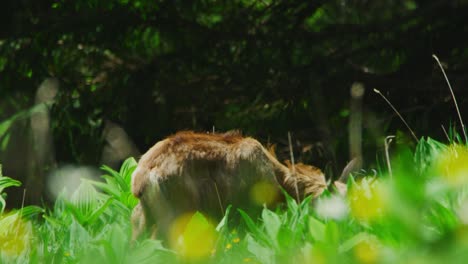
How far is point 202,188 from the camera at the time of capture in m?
3.98

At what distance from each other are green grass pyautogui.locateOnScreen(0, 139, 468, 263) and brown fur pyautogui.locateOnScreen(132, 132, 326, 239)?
142 millimetres

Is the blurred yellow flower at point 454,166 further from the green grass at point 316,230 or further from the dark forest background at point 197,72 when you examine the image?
the dark forest background at point 197,72

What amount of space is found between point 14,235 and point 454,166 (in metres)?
2.14

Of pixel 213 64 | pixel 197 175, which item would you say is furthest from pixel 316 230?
pixel 213 64

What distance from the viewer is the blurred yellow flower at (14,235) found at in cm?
339

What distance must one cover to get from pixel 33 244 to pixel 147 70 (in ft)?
11.8

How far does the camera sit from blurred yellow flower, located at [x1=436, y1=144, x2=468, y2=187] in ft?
6.77

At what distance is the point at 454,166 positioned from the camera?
9.57 ft

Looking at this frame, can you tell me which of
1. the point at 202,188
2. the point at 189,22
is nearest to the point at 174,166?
the point at 202,188

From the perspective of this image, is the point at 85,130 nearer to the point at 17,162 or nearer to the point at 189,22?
the point at 17,162

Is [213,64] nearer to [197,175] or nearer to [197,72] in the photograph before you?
[197,72]

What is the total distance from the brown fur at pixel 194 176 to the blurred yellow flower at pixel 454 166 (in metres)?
1.00

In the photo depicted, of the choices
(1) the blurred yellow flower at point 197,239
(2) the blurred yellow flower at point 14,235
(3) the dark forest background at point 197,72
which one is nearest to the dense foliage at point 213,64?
(3) the dark forest background at point 197,72

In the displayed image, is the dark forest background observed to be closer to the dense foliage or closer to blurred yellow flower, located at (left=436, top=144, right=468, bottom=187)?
the dense foliage
